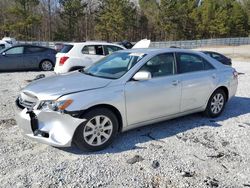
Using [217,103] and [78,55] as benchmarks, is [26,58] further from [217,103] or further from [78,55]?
[217,103]

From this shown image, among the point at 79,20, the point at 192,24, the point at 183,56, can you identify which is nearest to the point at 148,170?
the point at 183,56

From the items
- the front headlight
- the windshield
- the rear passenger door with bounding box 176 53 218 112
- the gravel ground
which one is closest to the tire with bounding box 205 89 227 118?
the rear passenger door with bounding box 176 53 218 112

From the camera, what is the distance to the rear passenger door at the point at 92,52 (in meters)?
9.95

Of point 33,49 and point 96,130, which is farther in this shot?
point 33,49

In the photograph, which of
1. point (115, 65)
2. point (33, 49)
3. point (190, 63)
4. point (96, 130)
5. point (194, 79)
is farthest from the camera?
point (33, 49)

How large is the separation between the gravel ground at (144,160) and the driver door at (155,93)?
41 cm

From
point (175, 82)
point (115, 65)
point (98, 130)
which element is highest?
point (115, 65)

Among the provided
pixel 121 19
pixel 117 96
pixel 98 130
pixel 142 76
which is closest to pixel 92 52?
pixel 142 76

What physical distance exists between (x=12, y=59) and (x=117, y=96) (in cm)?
1033

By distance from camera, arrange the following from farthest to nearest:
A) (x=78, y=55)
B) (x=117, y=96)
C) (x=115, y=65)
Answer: (x=78, y=55) → (x=115, y=65) → (x=117, y=96)

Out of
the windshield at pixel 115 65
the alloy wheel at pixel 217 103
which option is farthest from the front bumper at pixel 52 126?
the alloy wheel at pixel 217 103

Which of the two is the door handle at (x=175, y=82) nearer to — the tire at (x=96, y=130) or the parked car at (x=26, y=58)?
the tire at (x=96, y=130)

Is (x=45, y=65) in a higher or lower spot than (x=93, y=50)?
lower

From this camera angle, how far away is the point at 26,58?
13.6 m
